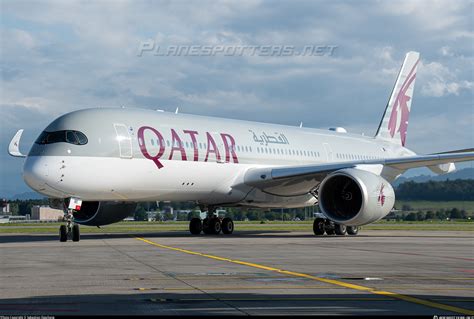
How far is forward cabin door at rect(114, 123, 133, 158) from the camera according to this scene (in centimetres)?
2491

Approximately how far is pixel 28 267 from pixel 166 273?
3.08 metres

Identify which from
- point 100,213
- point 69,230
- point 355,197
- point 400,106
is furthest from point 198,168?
point 400,106

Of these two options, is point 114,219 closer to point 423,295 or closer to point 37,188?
point 37,188

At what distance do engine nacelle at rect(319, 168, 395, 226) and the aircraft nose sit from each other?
9.48m

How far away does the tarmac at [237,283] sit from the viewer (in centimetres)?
871

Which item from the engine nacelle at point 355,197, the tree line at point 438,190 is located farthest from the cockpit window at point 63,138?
the tree line at point 438,190

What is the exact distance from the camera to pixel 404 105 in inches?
1677

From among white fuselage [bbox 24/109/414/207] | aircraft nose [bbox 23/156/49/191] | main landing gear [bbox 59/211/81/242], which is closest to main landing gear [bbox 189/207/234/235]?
white fuselage [bbox 24/109/414/207]

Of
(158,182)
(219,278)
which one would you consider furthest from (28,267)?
(158,182)

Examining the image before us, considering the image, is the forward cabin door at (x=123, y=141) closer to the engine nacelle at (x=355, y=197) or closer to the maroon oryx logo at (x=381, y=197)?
the engine nacelle at (x=355, y=197)

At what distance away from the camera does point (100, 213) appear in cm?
2822

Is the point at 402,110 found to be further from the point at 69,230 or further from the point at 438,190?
the point at 69,230

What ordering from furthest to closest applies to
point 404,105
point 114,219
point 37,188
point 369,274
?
point 404,105 → point 114,219 → point 37,188 → point 369,274

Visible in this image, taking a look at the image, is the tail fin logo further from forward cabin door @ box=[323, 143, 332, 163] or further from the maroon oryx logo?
the maroon oryx logo
